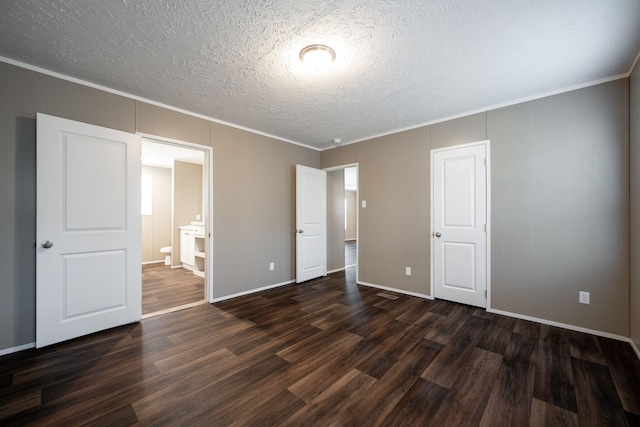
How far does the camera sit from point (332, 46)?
6.70 feet

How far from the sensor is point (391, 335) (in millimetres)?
2576

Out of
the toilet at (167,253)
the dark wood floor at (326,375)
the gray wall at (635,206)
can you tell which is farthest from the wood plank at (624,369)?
the toilet at (167,253)

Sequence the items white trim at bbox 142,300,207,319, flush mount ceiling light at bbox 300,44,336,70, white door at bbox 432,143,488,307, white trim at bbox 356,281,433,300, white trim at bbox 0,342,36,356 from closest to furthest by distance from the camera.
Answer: flush mount ceiling light at bbox 300,44,336,70 < white trim at bbox 0,342,36,356 < white trim at bbox 142,300,207,319 < white door at bbox 432,143,488,307 < white trim at bbox 356,281,433,300

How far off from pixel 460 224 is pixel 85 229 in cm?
435

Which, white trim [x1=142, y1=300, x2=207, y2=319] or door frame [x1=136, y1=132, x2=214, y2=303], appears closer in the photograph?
white trim [x1=142, y1=300, x2=207, y2=319]

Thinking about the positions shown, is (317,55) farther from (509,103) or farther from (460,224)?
(460,224)

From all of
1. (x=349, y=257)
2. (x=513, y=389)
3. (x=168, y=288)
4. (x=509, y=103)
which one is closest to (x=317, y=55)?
(x=509, y=103)

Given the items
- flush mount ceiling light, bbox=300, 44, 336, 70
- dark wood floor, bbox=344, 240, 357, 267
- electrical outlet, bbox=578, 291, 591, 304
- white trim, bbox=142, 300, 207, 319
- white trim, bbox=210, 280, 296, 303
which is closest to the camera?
flush mount ceiling light, bbox=300, 44, 336, 70

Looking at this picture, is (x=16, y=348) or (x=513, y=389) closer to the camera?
(x=513, y=389)

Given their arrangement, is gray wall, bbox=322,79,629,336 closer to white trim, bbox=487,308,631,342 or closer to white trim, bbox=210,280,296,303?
white trim, bbox=487,308,631,342

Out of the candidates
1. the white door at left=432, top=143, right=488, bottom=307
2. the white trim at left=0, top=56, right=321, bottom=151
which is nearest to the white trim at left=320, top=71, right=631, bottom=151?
the white door at left=432, top=143, right=488, bottom=307

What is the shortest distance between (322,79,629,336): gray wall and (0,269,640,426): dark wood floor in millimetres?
377

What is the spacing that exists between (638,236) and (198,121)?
15.8ft

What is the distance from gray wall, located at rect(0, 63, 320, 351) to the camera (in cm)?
222
